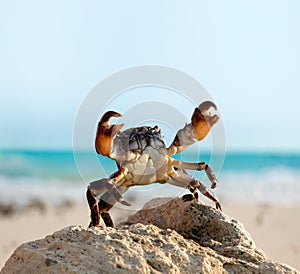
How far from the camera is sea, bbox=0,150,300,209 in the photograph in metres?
4.59

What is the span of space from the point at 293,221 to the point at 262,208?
2201 millimetres

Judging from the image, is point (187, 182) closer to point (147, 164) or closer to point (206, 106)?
point (147, 164)

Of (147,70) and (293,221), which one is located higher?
(147,70)

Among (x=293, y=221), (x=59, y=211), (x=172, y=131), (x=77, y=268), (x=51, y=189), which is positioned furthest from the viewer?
(x=51, y=189)

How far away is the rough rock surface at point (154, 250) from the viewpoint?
143 inches

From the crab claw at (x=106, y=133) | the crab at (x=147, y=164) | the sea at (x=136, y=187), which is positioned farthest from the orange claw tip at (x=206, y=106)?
the crab claw at (x=106, y=133)

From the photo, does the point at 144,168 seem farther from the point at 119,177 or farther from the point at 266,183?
the point at 266,183

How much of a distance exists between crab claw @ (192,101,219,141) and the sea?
0.17 m

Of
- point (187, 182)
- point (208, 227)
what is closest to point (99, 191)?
point (187, 182)

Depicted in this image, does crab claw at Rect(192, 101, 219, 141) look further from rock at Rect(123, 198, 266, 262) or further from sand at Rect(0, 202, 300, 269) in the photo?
sand at Rect(0, 202, 300, 269)

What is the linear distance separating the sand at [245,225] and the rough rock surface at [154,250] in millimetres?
6591

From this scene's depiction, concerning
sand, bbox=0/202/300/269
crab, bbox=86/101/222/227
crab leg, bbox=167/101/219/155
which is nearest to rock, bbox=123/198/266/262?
crab, bbox=86/101/222/227

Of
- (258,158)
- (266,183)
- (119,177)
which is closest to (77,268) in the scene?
(119,177)

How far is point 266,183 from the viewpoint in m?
31.2
